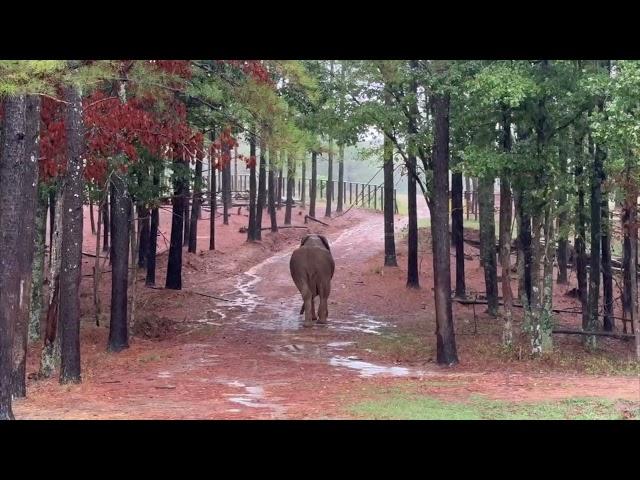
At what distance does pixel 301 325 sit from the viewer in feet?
71.4

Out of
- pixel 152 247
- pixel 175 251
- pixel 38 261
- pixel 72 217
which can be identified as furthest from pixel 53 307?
pixel 152 247

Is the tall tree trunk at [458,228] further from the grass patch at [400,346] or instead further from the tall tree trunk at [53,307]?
the tall tree trunk at [53,307]

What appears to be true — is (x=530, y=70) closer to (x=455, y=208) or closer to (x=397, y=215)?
(x=455, y=208)

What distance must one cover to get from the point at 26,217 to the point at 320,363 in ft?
22.1

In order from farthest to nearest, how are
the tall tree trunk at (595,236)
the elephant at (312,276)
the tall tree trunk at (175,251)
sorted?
the tall tree trunk at (175,251), the elephant at (312,276), the tall tree trunk at (595,236)

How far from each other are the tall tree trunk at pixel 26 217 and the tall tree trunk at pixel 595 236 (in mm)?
11231

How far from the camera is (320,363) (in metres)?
16.6

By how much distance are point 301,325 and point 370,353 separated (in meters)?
4.15

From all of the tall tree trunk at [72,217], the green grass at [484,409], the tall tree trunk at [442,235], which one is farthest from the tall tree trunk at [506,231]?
the tall tree trunk at [72,217]

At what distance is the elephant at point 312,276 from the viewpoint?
2211 cm

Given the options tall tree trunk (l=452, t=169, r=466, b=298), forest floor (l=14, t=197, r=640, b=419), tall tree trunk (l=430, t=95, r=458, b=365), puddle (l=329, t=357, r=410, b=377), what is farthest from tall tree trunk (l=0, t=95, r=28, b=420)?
tall tree trunk (l=452, t=169, r=466, b=298)

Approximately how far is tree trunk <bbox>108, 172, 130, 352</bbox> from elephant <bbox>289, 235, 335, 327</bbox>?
5.70m

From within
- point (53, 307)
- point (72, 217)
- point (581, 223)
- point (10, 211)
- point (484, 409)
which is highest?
point (581, 223)

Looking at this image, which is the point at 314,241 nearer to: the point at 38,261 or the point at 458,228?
the point at 458,228
